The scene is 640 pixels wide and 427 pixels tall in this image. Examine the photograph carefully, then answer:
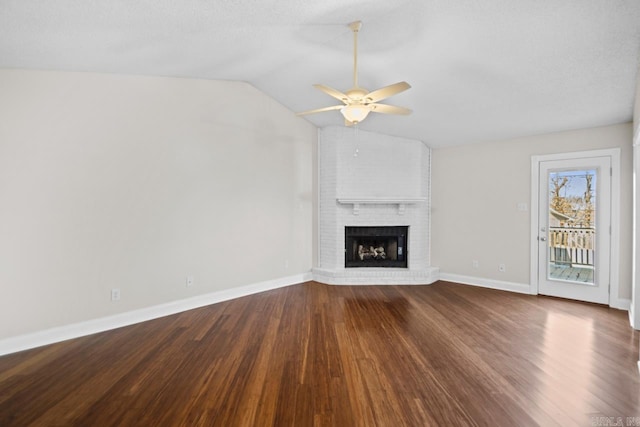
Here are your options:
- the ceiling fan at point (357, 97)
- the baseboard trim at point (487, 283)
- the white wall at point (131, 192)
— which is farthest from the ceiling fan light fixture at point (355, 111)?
the baseboard trim at point (487, 283)

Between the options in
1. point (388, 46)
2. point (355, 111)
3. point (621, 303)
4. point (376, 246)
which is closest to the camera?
point (355, 111)

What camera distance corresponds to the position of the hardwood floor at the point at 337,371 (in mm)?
1883

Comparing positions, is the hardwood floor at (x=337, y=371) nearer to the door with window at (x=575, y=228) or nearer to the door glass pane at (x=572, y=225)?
the door with window at (x=575, y=228)

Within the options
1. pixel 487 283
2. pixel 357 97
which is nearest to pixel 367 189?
pixel 487 283

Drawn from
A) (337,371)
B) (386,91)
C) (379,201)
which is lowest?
(337,371)

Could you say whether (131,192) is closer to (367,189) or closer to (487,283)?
(367,189)

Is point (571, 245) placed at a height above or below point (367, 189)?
below

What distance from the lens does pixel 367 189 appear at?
5383 millimetres

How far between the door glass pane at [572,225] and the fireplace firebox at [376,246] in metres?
2.15

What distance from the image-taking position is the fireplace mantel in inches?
206

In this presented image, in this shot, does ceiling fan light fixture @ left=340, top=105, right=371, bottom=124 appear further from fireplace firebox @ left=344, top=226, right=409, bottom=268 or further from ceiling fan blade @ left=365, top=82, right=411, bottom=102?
fireplace firebox @ left=344, top=226, right=409, bottom=268

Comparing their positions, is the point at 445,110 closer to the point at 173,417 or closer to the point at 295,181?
the point at 295,181

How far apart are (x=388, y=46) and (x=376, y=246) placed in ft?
11.7

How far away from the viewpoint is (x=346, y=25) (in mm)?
2738
